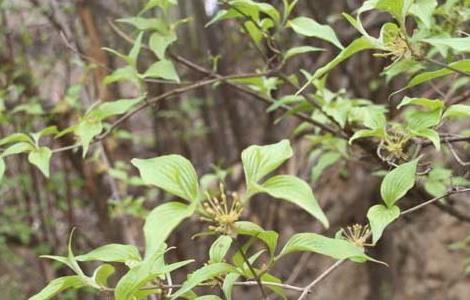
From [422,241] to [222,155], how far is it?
91 cm

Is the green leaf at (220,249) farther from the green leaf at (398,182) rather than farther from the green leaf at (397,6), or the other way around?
the green leaf at (397,6)

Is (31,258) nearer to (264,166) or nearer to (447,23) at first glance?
(447,23)

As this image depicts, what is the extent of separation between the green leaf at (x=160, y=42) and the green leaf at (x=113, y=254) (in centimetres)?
43

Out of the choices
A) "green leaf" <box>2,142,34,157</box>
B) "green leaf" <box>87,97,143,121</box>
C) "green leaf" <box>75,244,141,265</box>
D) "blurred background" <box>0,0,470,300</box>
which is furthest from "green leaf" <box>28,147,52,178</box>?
"blurred background" <box>0,0,470,300</box>

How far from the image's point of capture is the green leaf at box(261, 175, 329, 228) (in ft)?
1.74

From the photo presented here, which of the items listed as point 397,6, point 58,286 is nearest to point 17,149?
point 58,286

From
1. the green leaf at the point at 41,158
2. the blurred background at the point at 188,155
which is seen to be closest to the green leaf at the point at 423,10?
the green leaf at the point at 41,158

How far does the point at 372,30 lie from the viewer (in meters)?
1.91

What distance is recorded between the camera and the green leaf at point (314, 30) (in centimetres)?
82

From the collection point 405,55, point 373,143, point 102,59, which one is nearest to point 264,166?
point 405,55

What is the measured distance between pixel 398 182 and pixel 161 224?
29 cm

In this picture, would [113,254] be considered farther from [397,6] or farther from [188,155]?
[188,155]

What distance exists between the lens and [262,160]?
58 centimetres

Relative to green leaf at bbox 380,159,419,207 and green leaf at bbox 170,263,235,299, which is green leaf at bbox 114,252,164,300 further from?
green leaf at bbox 380,159,419,207
